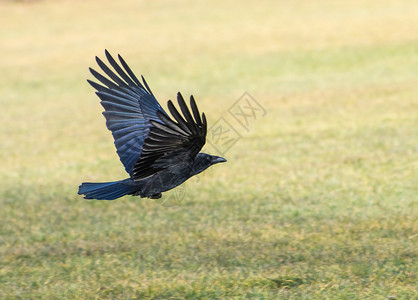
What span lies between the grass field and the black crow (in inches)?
30.9

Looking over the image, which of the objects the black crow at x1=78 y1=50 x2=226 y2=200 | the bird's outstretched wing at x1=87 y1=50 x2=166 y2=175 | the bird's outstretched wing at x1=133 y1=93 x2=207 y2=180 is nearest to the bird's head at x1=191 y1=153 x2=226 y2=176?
the black crow at x1=78 y1=50 x2=226 y2=200

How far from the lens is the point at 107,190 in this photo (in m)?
4.74

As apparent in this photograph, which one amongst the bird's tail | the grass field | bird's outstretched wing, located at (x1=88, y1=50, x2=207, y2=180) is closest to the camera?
the bird's tail

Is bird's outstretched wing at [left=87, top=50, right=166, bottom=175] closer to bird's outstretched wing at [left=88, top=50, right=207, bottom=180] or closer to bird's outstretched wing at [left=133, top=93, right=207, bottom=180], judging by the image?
bird's outstretched wing at [left=88, top=50, right=207, bottom=180]

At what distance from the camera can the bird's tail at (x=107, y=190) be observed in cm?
465

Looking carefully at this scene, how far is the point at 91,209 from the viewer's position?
7512 mm

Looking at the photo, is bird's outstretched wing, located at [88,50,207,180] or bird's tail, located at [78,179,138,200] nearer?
bird's tail, located at [78,179,138,200]

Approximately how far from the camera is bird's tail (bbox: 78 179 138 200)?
4.65 m

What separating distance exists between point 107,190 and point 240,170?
4170 millimetres

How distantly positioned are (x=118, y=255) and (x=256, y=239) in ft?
3.89

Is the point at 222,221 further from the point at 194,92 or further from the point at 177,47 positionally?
the point at 177,47

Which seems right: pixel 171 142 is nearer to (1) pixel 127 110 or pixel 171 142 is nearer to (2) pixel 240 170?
(1) pixel 127 110

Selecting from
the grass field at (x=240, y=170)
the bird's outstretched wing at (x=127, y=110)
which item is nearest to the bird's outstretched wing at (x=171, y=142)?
the bird's outstretched wing at (x=127, y=110)

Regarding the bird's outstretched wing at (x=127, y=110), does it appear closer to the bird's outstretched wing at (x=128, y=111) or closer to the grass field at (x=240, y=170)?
the bird's outstretched wing at (x=128, y=111)
